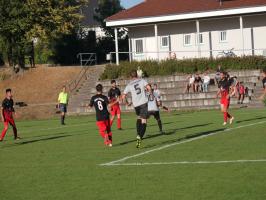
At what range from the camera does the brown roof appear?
48.7m

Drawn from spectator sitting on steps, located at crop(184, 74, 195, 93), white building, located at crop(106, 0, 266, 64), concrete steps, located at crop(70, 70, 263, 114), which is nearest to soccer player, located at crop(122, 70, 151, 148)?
concrete steps, located at crop(70, 70, 263, 114)

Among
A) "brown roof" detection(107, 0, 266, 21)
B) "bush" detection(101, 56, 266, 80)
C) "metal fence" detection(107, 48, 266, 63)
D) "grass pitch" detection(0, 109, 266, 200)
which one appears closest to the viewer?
"grass pitch" detection(0, 109, 266, 200)

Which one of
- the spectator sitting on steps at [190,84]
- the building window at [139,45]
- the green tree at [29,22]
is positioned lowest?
the spectator sitting on steps at [190,84]

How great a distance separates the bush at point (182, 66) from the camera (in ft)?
145

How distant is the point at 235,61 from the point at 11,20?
68.4ft

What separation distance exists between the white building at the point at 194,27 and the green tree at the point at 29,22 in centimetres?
664

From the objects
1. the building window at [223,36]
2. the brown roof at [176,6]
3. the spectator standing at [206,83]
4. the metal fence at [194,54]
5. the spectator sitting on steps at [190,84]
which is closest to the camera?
the spectator standing at [206,83]

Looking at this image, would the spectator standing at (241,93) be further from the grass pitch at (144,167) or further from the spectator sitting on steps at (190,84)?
the grass pitch at (144,167)

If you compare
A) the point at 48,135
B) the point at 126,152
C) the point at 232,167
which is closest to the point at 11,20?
the point at 48,135

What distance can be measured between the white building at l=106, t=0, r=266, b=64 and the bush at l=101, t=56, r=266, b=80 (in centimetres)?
169

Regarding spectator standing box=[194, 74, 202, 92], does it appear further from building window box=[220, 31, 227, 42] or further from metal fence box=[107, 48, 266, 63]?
building window box=[220, 31, 227, 42]

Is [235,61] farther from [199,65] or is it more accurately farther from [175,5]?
[175,5]

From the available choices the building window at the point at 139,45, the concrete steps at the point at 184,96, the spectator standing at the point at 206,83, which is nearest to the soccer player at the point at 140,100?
the concrete steps at the point at 184,96

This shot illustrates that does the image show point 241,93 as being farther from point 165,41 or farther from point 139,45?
point 139,45
